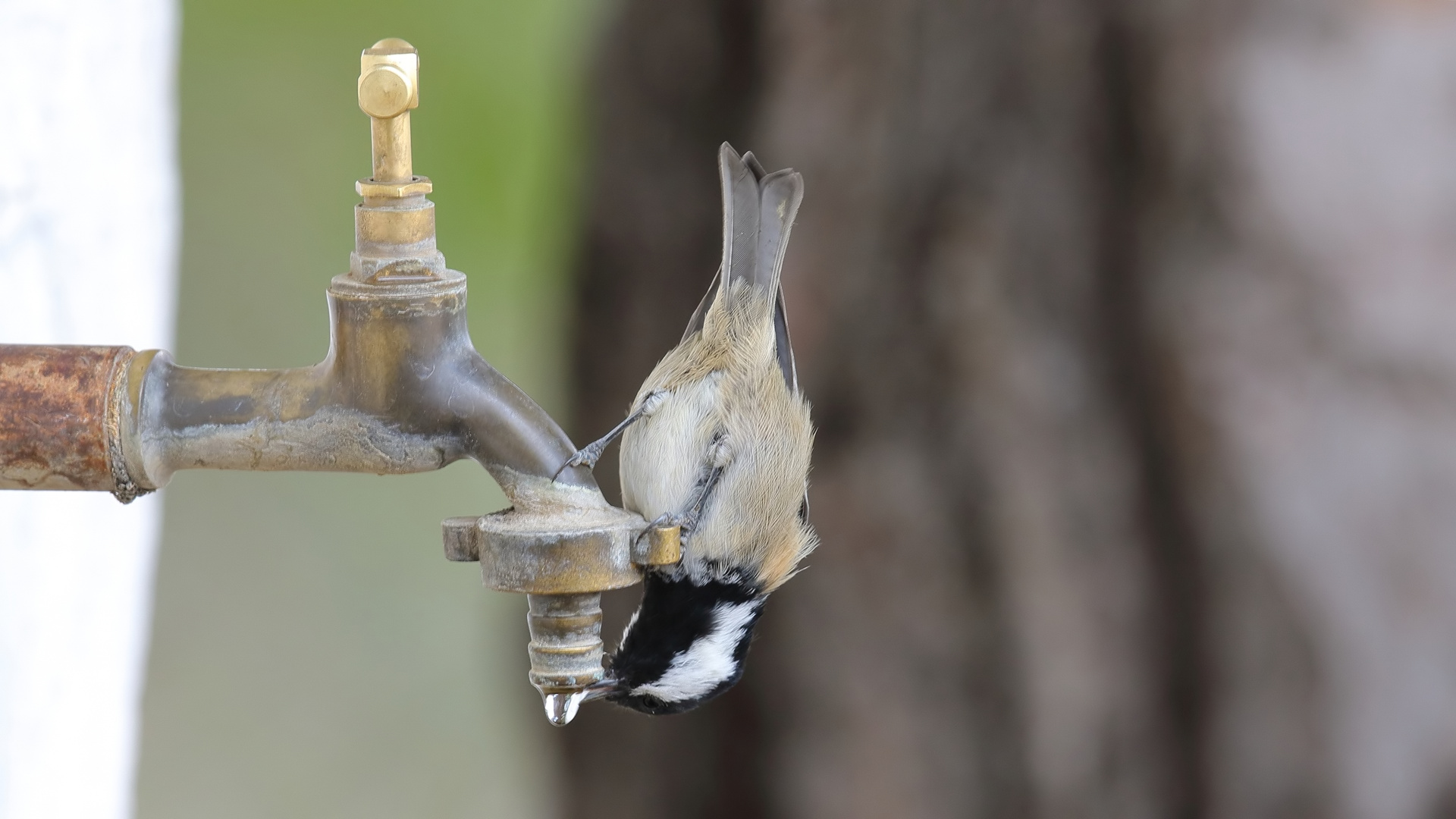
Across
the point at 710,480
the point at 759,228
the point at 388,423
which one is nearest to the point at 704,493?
the point at 710,480

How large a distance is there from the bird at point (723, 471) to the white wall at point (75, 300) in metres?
0.52

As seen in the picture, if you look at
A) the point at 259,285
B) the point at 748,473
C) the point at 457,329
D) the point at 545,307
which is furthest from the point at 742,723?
the point at 457,329

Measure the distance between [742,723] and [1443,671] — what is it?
38.7 inches

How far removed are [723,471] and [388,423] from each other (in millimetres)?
848

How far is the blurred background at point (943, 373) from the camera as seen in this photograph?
133 cm

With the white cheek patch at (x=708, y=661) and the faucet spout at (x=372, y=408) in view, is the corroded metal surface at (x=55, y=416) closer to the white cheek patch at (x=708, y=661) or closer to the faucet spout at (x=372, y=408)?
the faucet spout at (x=372, y=408)

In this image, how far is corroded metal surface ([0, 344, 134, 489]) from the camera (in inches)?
29.4

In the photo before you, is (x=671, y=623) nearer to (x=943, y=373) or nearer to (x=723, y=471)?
(x=723, y=471)

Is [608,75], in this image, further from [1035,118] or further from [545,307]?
[1035,118]

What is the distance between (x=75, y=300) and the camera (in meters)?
1.10

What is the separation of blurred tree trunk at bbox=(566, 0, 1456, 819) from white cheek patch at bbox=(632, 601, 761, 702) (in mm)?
197

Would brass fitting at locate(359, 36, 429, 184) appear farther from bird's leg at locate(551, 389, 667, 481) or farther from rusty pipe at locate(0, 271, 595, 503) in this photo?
bird's leg at locate(551, 389, 667, 481)

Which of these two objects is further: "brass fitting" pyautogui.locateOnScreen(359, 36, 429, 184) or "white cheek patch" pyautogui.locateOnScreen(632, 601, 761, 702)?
"white cheek patch" pyautogui.locateOnScreen(632, 601, 761, 702)

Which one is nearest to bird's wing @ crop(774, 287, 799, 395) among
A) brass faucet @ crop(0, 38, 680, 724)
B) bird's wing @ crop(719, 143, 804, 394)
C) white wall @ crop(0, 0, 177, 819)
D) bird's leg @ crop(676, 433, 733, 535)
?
bird's wing @ crop(719, 143, 804, 394)
